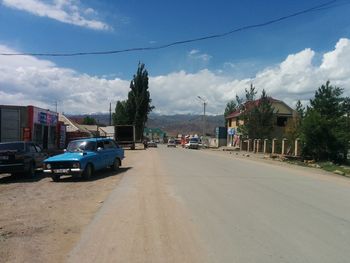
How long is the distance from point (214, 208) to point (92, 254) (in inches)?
185

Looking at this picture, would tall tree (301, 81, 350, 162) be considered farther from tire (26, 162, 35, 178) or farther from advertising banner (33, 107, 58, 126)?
tire (26, 162, 35, 178)

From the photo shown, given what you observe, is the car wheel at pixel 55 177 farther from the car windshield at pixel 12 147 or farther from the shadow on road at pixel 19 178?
the car windshield at pixel 12 147

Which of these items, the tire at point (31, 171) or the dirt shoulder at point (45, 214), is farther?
the tire at point (31, 171)

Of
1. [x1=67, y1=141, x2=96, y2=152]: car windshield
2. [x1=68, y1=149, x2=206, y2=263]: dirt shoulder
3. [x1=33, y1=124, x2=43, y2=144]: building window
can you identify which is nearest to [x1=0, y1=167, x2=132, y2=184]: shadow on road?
[x1=67, y1=141, x2=96, y2=152]: car windshield

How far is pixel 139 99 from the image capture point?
90.1 metres

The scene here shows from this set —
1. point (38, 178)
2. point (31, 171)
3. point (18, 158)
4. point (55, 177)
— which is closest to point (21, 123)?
point (31, 171)

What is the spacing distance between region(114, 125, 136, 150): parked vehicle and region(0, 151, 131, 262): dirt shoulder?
4097 cm

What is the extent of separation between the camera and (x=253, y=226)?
29.2 feet

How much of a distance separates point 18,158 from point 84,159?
2.83 metres

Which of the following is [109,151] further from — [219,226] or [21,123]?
[21,123]

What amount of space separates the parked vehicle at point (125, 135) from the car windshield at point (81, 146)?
129 ft

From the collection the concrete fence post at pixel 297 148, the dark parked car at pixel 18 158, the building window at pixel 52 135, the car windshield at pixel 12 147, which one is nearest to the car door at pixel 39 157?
the dark parked car at pixel 18 158

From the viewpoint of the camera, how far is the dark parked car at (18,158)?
1947 centimetres

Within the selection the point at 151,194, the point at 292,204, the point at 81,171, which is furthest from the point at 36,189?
the point at 292,204
